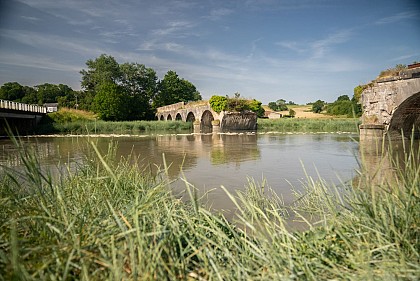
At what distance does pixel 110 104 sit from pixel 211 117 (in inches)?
634

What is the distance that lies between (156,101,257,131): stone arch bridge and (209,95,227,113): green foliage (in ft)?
1.61

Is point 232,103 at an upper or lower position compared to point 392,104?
upper

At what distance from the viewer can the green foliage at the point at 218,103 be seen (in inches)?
1187

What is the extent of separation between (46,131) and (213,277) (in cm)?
3157

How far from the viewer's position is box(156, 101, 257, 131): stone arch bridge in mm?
29969

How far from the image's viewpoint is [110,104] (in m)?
43.2

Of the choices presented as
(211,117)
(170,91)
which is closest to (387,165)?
(211,117)

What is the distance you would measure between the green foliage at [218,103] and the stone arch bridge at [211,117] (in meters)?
0.49

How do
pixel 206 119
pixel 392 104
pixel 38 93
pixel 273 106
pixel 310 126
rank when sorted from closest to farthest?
pixel 392 104 → pixel 310 126 → pixel 206 119 → pixel 38 93 → pixel 273 106

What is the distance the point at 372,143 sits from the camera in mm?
11742

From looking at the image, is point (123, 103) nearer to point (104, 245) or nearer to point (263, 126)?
point (263, 126)

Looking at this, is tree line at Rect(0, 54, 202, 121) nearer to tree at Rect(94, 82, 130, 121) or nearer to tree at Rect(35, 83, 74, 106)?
tree at Rect(35, 83, 74, 106)

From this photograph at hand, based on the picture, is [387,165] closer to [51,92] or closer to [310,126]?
[310,126]

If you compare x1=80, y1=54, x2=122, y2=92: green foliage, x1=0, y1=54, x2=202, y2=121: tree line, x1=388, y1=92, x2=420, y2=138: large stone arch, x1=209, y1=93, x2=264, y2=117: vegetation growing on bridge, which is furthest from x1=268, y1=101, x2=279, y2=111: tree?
x1=388, y1=92, x2=420, y2=138: large stone arch
